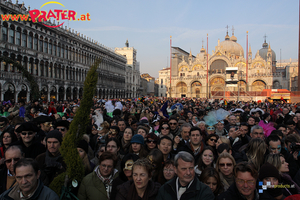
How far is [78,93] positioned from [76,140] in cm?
4135

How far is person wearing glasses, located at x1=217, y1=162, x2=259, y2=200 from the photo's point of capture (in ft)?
9.20

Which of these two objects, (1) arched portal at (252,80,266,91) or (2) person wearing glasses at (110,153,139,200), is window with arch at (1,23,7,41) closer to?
(2) person wearing glasses at (110,153,139,200)

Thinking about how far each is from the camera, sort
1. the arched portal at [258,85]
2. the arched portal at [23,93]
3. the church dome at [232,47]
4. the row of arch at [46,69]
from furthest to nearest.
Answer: the church dome at [232,47], the arched portal at [258,85], the arched portal at [23,93], the row of arch at [46,69]

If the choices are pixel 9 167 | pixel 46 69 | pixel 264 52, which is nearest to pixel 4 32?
pixel 46 69

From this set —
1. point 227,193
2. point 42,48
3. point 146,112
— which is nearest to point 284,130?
point 227,193

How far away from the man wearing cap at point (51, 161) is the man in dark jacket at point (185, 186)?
1.82 m

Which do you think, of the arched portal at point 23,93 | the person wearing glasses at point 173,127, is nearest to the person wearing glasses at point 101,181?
the person wearing glasses at point 173,127

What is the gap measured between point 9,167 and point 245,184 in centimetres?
359

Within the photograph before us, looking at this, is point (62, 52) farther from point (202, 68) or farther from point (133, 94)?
point (202, 68)

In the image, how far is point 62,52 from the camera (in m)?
37.7

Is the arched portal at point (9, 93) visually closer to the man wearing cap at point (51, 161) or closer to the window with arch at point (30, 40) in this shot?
the window with arch at point (30, 40)

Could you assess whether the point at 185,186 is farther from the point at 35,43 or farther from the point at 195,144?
the point at 35,43

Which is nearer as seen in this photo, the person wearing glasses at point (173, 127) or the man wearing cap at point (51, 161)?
the man wearing cap at point (51, 161)

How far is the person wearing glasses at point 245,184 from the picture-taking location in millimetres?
2805
